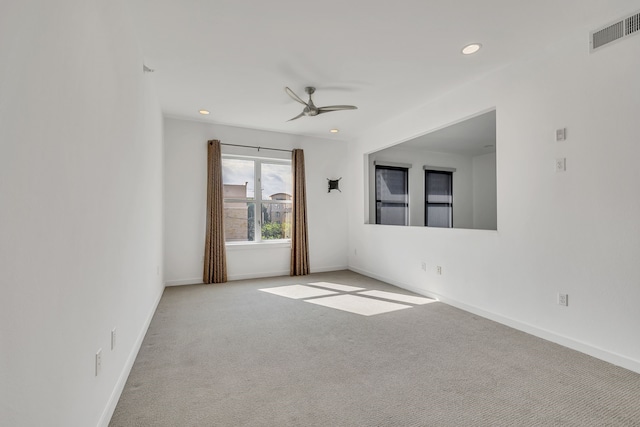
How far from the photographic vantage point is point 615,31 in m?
2.32

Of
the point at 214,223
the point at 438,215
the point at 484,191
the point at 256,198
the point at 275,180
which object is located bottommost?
the point at 214,223

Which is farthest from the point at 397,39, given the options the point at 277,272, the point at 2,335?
the point at 277,272

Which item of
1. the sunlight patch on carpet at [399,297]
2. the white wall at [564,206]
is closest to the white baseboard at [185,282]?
the sunlight patch on carpet at [399,297]

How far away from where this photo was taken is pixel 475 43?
2.73 metres

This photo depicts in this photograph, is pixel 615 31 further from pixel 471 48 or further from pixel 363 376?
pixel 363 376

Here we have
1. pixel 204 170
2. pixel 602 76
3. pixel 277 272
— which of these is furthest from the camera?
pixel 277 272

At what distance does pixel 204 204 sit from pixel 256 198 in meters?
0.93

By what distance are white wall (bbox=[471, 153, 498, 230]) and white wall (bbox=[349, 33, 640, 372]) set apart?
412 centimetres

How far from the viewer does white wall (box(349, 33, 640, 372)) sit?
89.7 inches

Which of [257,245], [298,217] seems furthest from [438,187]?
[257,245]

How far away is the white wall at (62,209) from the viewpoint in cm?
84

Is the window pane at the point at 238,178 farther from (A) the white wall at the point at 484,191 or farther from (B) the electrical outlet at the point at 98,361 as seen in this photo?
(A) the white wall at the point at 484,191

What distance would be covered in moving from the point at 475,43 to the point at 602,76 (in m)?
1.02

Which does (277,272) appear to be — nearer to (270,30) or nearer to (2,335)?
(270,30)
